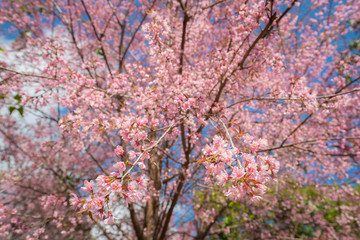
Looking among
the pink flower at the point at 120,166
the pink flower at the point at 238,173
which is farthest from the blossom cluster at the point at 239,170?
the pink flower at the point at 120,166

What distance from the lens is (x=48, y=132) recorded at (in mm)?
9156

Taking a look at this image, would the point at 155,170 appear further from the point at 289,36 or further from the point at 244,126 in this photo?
the point at 289,36

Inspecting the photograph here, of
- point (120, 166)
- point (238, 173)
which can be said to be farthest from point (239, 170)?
point (120, 166)

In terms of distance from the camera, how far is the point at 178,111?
2547 mm

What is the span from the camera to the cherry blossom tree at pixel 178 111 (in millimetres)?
1867

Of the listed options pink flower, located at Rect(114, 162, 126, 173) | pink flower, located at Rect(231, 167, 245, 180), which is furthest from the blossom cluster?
pink flower, located at Rect(114, 162, 126, 173)

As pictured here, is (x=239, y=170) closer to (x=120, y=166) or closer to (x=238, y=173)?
(x=238, y=173)

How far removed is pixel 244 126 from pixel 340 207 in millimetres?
4982

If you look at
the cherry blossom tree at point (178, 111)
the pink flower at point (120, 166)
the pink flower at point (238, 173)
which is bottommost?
the pink flower at point (238, 173)

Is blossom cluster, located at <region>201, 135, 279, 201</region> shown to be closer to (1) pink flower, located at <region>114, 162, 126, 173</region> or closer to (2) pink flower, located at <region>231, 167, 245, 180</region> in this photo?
(2) pink flower, located at <region>231, 167, 245, 180</region>

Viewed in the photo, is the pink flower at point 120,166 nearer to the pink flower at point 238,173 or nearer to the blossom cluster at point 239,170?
the blossom cluster at point 239,170

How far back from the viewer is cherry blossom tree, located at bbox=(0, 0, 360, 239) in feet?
6.13

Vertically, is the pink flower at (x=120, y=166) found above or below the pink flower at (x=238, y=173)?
above

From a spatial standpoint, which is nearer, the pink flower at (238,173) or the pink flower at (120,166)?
the pink flower at (238,173)
